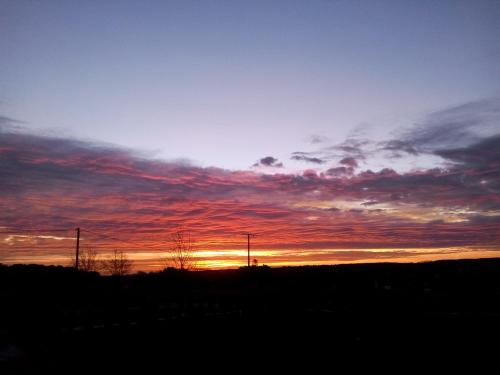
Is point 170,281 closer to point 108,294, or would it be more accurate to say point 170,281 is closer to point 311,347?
point 108,294

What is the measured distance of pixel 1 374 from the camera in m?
9.16

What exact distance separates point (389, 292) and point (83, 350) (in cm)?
1752

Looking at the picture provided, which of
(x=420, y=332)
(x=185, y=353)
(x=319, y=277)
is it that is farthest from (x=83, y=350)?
(x=319, y=277)

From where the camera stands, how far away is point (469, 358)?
10.5 m

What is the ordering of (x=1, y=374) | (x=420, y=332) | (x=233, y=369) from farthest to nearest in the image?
(x=420, y=332), (x=233, y=369), (x=1, y=374)

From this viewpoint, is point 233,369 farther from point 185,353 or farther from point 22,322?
point 22,322

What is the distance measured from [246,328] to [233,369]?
5803 millimetres

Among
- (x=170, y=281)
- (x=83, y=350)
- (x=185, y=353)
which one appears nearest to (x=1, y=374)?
(x=83, y=350)

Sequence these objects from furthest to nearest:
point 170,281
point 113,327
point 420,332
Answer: point 170,281, point 113,327, point 420,332

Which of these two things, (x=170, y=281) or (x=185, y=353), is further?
(x=170, y=281)

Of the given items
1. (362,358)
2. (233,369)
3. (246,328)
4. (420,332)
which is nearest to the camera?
(233,369)

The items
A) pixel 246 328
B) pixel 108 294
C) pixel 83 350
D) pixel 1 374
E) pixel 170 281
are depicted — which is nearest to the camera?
pixel 1 374

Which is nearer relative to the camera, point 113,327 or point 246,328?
point 113,327

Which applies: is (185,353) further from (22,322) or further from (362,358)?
(22,322)
